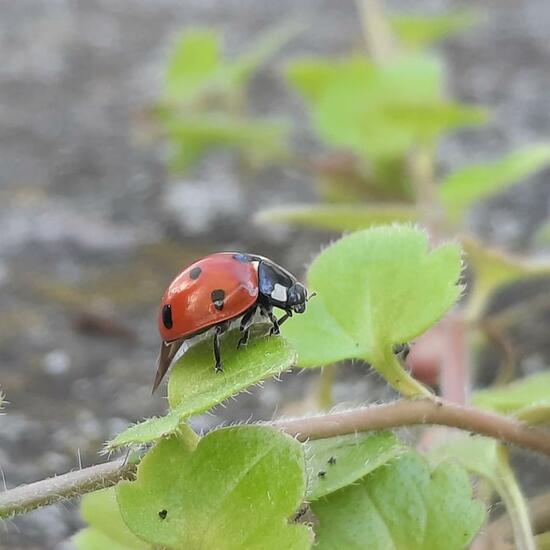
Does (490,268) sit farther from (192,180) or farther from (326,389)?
(192,180)

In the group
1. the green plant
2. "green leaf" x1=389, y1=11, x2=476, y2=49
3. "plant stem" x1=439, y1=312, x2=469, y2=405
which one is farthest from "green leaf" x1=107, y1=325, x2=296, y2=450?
"green leaf" x1=389, y1=11, x2=476, y2=49

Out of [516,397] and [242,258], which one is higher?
Result: [242,258]

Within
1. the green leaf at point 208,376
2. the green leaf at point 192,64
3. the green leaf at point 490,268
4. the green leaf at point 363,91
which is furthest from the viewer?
the green leaf at point 192,64

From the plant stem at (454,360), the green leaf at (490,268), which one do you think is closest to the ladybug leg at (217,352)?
the plant stem at (454,360)

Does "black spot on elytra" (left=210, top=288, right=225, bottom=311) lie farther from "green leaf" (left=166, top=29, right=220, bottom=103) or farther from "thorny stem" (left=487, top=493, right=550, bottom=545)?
"green leaf" (left=166, top=29, right=220, bottom=103)

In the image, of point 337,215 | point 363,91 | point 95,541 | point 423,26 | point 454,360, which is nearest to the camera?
point 95,541

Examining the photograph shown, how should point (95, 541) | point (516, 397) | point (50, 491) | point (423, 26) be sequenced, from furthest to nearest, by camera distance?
1. point (423, 26)
2. point (516, 397)
3. point (95, 541)
4. point (50, 491)

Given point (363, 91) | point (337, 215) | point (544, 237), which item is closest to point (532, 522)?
point (337, 215)

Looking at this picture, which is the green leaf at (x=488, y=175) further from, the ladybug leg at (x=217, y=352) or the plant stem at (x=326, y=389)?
the ladybug leg at (x=217, y=352)
